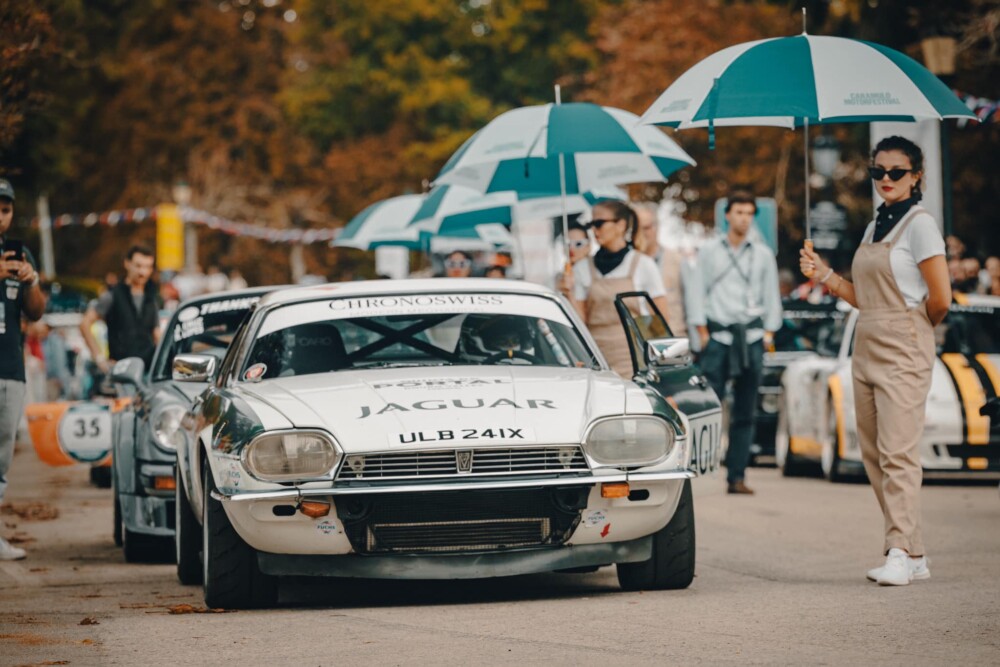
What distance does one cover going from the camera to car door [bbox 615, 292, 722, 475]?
898 cm

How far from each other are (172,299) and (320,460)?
65.8ft

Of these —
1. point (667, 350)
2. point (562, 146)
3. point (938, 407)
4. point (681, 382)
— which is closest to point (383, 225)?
point (938, 407)

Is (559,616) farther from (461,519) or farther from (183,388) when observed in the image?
(183,388)

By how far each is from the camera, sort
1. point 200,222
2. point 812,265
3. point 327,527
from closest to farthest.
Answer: point 327,527
point 812,265
point 200,222

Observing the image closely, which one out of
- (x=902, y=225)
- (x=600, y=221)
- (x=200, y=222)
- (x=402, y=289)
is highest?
(x=200, y=222)

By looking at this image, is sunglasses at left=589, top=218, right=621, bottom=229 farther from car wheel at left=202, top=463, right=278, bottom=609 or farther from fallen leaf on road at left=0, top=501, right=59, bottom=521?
fallen leaf on road at left=0, top=501, right=59, bottom=521

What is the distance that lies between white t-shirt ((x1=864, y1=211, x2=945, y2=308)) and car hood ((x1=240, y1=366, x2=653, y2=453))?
4.38 ft

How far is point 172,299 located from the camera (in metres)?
27.1

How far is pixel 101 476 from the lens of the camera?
17266 mm

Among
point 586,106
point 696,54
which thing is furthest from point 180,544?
point 696,54

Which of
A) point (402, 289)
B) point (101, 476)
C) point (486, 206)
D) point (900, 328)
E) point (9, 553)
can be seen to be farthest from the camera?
point (101, 476)

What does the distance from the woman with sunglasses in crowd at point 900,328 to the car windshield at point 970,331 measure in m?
6.89

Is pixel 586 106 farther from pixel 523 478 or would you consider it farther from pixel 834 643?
pixel 834 643

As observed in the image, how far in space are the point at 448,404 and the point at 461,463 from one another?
300 millimetres
